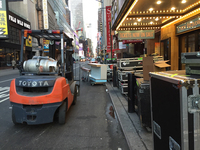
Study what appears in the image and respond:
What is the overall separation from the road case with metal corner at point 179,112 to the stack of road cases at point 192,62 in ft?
0.85

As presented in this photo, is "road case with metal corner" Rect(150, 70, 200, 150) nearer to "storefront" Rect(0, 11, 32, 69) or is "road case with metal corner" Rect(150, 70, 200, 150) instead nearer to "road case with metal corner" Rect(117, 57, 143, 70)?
"road case with metal corner" Rect(117, 57, 143, 70)

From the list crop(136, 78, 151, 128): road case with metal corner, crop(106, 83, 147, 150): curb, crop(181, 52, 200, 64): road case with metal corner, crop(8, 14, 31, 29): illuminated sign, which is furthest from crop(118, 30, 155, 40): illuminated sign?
crop(8, 14, 31, 29): illuminated sign

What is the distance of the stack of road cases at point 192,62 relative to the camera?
6.12 feet

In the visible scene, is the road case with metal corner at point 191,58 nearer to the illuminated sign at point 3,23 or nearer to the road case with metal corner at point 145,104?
the road case with metal corner at point 145,104

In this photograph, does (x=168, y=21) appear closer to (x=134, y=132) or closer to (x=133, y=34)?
(x=133, y=34)

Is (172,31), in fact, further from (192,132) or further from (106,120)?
(192,132)

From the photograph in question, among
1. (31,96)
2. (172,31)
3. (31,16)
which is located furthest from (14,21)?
(31,96)

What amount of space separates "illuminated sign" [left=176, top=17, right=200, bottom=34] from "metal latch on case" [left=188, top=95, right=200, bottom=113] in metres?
7.68

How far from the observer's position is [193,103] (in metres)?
1.62

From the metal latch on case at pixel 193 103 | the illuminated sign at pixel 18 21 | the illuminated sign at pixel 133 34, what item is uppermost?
the illuminated sign at pixel 18 21

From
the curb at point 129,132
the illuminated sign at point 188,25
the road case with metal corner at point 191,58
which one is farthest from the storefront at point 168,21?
the road case with metal corner at point 191,58

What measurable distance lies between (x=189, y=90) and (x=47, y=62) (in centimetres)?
395

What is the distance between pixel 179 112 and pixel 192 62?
2.24ft

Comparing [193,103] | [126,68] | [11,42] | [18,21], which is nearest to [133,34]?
[126,68]
